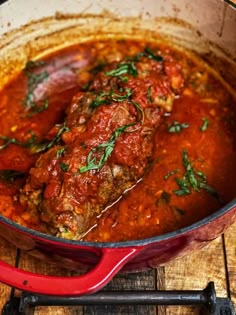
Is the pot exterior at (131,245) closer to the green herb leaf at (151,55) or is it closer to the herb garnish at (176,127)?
the herb garnish at (176,127)

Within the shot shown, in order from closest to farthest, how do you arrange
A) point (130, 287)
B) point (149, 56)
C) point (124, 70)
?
point (130, 287) < point (124, 70) < point (149, 56)

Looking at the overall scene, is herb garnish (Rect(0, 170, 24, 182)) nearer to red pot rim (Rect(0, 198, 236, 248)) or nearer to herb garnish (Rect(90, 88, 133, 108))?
herb garnish (Rect(90, 88, 133, 108))

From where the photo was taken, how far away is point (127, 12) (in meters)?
2.99

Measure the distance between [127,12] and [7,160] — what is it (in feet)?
3.81

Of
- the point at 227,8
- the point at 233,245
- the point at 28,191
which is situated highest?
the point at 227,8

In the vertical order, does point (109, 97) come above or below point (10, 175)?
above

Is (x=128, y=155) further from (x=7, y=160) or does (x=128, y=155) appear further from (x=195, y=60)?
(x=195, y=60)

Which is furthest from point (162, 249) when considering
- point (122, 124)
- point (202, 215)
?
point (122, 124)

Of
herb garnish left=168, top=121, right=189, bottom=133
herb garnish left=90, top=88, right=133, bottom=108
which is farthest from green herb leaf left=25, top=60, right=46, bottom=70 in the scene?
herb garnish left=168, top=121, right=189, bottom=133

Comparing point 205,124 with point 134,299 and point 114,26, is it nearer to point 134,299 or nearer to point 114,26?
point 114,26

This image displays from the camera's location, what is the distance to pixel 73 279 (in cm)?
162

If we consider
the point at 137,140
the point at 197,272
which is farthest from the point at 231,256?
the point at 137,140

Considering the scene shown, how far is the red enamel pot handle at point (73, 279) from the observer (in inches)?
63.7

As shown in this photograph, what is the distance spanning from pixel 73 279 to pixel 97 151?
765 mm
